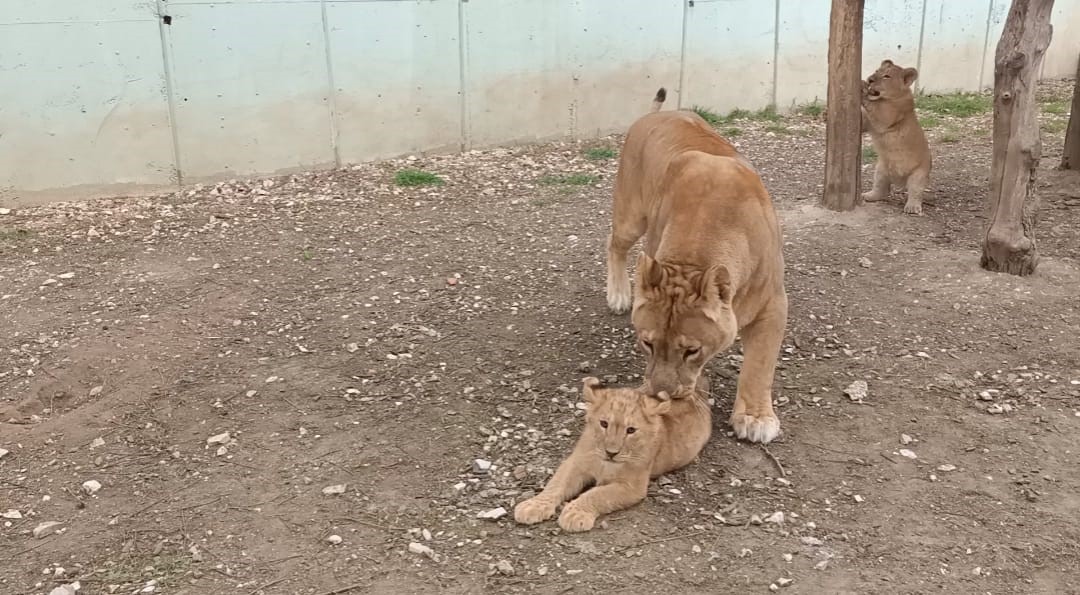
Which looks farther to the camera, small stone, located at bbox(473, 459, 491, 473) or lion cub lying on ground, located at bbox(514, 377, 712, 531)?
small stone, located at bbox(473, 459, 491, 473)

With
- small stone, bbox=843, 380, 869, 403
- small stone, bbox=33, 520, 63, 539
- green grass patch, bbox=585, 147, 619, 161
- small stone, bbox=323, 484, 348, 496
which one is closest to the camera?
small stone, bbox=33, 520, 63, 539

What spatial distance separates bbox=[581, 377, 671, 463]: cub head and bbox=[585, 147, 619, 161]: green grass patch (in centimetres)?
687

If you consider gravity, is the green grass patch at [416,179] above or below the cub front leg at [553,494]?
above

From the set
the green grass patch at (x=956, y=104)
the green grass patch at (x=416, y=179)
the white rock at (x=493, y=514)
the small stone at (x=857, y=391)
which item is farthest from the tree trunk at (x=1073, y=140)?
the white rock at (x=493, y=514)

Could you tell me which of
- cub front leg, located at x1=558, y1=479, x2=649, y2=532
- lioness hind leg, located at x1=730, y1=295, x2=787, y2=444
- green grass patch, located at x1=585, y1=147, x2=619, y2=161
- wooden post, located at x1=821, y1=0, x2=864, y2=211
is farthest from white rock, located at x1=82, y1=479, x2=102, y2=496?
green grass patch, located at x1=585, y1=147, x2=619, y2=161

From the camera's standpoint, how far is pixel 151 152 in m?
8.70

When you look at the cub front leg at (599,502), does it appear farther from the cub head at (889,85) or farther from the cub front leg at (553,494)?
the cub head at (889,85)

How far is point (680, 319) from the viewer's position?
12.2ft

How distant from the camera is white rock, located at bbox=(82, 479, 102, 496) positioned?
403 cm

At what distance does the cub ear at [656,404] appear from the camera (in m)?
3.70

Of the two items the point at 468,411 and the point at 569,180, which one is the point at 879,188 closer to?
the point at 569,180

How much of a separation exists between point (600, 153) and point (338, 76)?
125 inches

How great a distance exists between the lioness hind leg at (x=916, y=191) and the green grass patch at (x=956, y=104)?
553 centimetres

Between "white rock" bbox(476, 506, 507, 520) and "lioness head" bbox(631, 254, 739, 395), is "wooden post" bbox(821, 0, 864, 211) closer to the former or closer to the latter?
"lioness head" bbox(631, 254, 739, 395)
